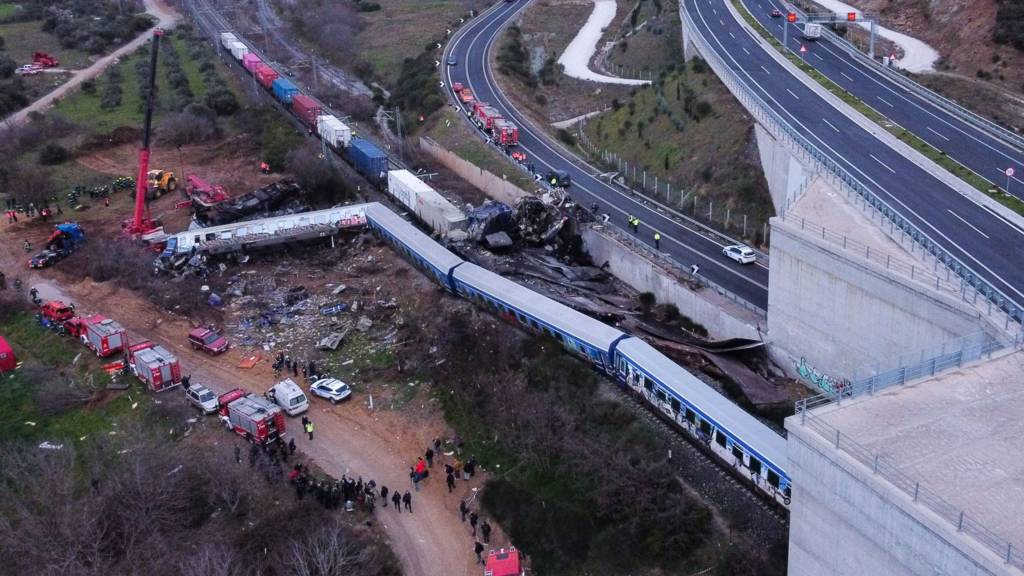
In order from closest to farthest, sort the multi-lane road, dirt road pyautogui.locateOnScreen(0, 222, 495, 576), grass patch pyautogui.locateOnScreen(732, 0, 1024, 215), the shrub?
dirt road pyautogui.locateOnScreen(0, 222, 495, 576) → the multi-lane road → grass patch pyautogui.locateOnScreen(732, 0, 1024, 215) → the shrub

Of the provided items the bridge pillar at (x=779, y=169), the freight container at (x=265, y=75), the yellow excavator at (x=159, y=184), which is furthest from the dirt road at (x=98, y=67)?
the bridge pillar at (x=779, y=169)

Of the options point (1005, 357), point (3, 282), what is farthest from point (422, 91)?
point (1005, 357)

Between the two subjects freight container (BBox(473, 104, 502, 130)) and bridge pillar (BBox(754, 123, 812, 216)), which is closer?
bridge pillar (BBox(754, 123, 812, 216))

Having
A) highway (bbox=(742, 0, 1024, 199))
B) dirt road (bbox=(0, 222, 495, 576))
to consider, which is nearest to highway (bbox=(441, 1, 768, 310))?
highway (bbox=(742, 0, 1024, 199))

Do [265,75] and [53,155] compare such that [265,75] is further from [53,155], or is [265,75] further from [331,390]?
[331,390]

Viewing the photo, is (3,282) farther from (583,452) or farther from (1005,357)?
(1005,357)

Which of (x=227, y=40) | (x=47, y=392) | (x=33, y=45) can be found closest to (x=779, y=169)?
(x=47, y=392)

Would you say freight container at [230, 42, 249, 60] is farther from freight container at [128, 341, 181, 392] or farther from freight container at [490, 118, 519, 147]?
freight container at [128, 341, 181, 392]
